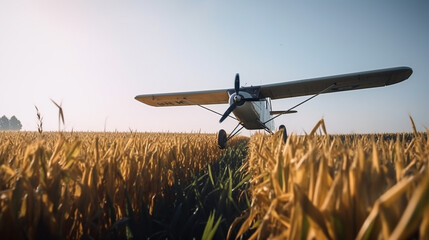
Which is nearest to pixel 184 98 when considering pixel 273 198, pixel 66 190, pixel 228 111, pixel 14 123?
pixel 228 111

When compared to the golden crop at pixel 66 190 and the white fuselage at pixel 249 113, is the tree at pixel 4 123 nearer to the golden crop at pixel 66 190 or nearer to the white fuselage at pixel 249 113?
the white fuselage at pixel 249 113

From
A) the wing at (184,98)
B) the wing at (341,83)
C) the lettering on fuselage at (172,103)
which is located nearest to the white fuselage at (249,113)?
the wing at (341,83)

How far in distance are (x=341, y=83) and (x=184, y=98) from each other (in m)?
8.18

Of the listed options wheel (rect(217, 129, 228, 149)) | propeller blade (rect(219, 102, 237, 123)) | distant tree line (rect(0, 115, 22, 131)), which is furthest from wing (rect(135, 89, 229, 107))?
distant tree line (rect(0, 115, 22, 131))

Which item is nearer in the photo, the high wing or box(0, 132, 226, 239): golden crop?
box(0, 132, 226, 239): golden crop

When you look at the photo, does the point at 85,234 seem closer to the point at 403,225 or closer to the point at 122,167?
the point at 122,167

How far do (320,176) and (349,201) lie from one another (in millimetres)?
119

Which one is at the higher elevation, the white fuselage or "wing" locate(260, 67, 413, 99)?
"wing" locate(260, 67, 413, 99)

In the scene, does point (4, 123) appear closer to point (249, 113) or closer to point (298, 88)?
point (249, 113)

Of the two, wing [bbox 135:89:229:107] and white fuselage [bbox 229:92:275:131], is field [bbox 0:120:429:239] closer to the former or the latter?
white fuselage [bbox 229:92:275:131]

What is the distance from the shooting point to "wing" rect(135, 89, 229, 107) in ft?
44.9

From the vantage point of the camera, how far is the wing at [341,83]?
993 cm

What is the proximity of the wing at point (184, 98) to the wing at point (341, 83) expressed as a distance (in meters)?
2.61

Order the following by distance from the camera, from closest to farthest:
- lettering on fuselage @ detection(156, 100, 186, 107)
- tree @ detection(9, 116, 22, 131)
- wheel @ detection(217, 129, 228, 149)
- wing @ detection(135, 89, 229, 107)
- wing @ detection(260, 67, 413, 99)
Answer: wheel @ detection(217, 129, 228, 149) → wing @ detection(260, 67, 413, 99) → wing @ detection(135, 89, 229, 107) → lettering on fuselage @ detection(156, 100, 186, 107) → tree @ detection(9, 116, 22, 131)
